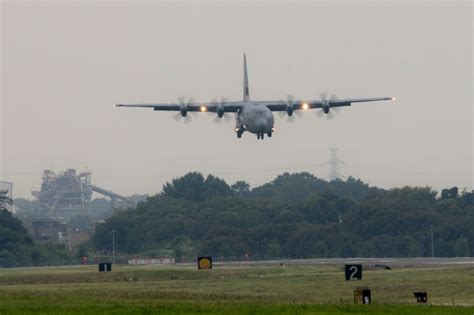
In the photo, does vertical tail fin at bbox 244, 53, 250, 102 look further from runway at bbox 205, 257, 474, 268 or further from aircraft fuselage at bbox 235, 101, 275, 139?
runway at bbox 205, 257, 474, 268

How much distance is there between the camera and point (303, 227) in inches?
6570

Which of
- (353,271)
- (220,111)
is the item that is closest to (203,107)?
(220,111)

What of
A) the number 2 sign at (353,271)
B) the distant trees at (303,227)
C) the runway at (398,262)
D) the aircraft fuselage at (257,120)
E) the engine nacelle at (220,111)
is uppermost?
the engine nacelle at (220,111)

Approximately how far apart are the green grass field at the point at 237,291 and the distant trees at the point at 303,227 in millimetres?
45459

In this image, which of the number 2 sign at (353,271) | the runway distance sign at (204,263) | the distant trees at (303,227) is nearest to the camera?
the number 2 sign at (353,271)

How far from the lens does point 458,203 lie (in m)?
175

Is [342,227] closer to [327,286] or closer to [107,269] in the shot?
[107,269]

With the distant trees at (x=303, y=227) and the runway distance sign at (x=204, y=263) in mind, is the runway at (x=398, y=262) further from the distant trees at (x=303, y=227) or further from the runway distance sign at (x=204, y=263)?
the distant trees at (x=303, y=227)

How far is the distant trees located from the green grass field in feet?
149

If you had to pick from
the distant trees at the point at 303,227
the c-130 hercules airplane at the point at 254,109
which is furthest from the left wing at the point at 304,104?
the distant trees at the point at 303,227

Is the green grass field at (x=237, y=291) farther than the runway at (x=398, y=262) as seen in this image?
No

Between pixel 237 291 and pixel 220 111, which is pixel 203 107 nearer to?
pixel 220 111

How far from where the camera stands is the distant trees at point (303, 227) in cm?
15800

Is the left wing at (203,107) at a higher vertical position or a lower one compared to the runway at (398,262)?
higher
